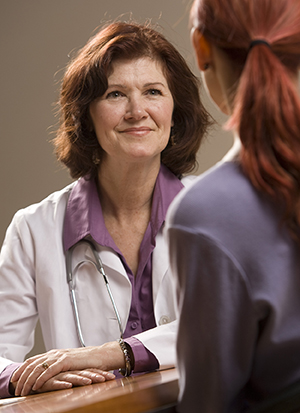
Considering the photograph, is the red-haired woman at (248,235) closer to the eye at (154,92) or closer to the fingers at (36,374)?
the fingers at (36,374)

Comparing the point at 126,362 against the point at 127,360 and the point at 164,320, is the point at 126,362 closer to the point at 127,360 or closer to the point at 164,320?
the point at 127,360

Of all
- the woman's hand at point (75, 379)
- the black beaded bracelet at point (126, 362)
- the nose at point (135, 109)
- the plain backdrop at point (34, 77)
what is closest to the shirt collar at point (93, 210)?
the nose at point (135, 109)

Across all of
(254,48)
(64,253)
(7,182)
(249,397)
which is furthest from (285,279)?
(7,182)

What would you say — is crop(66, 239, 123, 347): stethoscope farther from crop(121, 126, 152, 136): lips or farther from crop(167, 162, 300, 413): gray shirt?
crop(167, 162, 300, 413): gray shirt

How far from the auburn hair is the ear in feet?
0.18

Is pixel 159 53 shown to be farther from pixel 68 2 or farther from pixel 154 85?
pixel 68 2

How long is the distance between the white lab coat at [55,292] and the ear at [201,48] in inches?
35.5

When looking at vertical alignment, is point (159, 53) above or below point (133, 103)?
above

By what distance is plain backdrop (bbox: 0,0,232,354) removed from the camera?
124 inches

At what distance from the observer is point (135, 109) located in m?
1.67

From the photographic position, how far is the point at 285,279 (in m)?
0.69

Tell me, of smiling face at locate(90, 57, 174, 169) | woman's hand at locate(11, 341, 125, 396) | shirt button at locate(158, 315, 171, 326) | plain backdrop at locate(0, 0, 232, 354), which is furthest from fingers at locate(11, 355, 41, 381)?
plain backdrop at locate(0, 0, 232, 354)

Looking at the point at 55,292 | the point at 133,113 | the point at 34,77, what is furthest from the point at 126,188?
the point at 34,77

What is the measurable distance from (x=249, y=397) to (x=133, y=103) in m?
1.10
